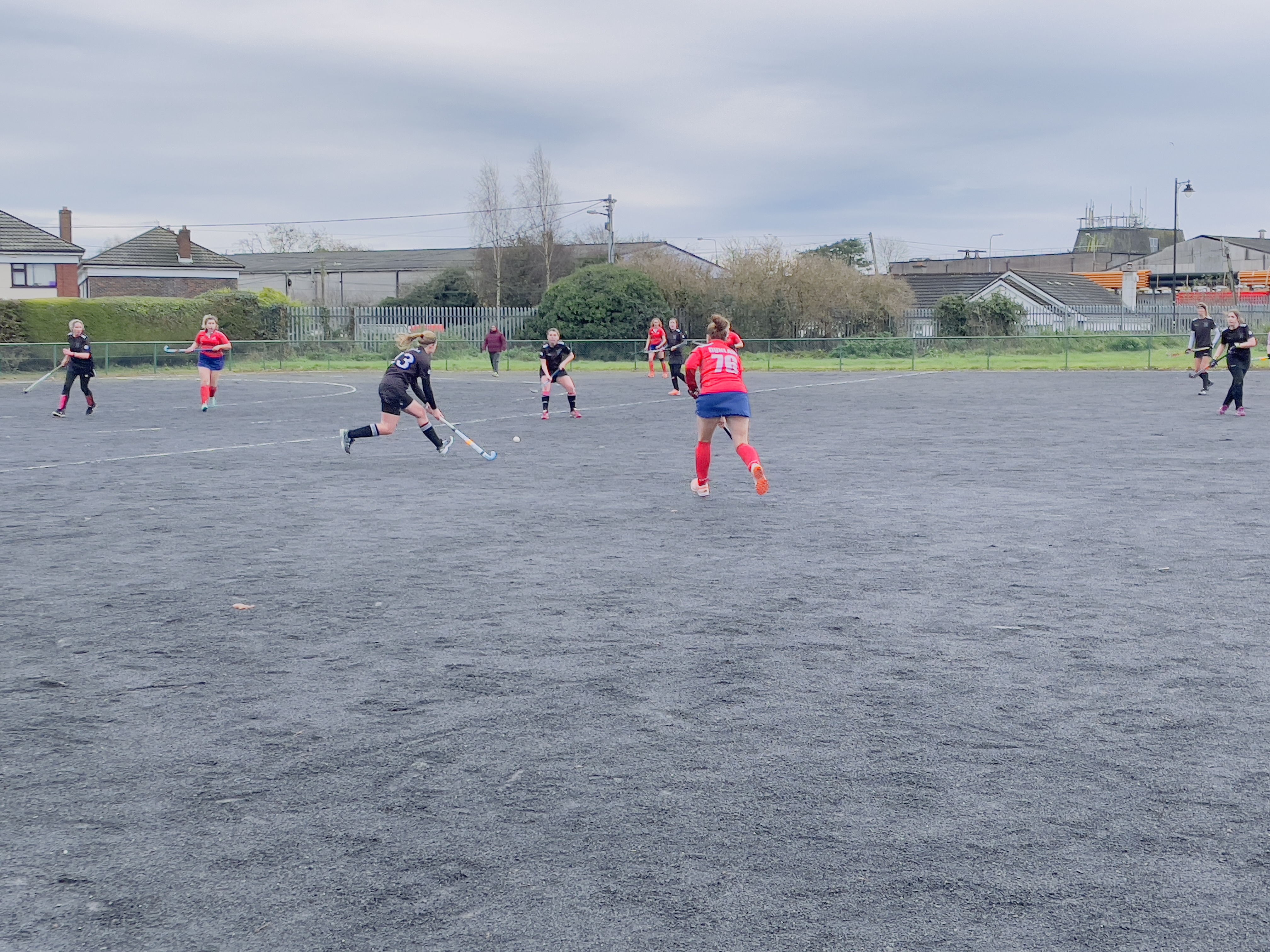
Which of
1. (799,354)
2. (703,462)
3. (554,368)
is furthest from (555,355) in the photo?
(799,354)

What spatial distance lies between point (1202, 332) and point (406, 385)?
1866 cm

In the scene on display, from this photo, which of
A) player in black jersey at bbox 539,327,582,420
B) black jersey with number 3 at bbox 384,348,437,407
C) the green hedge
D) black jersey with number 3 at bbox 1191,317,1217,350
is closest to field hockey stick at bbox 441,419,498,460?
black jersey with number 3 at bbox 384,348,437,407

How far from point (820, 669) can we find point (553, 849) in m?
2.39

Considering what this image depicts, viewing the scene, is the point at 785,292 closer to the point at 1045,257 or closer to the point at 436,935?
the point at 436,935

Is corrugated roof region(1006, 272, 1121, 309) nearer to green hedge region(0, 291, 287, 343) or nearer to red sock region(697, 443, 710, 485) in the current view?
green hedge region(0, 291, 287, 343)

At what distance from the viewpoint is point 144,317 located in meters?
45.7

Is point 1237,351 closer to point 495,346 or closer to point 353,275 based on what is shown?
point 495,346

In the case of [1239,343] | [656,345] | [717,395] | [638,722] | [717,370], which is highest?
[656,345]

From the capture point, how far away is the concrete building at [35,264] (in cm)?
6000

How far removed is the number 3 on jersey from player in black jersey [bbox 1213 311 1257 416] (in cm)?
1167

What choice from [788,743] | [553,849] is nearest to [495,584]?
[788,743]

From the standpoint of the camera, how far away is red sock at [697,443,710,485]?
12.4m

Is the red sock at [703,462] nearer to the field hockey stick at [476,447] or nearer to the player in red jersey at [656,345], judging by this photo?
the field hockey stick at [476,447]

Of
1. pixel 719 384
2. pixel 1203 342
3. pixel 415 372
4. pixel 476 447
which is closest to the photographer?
pixel 719 384
